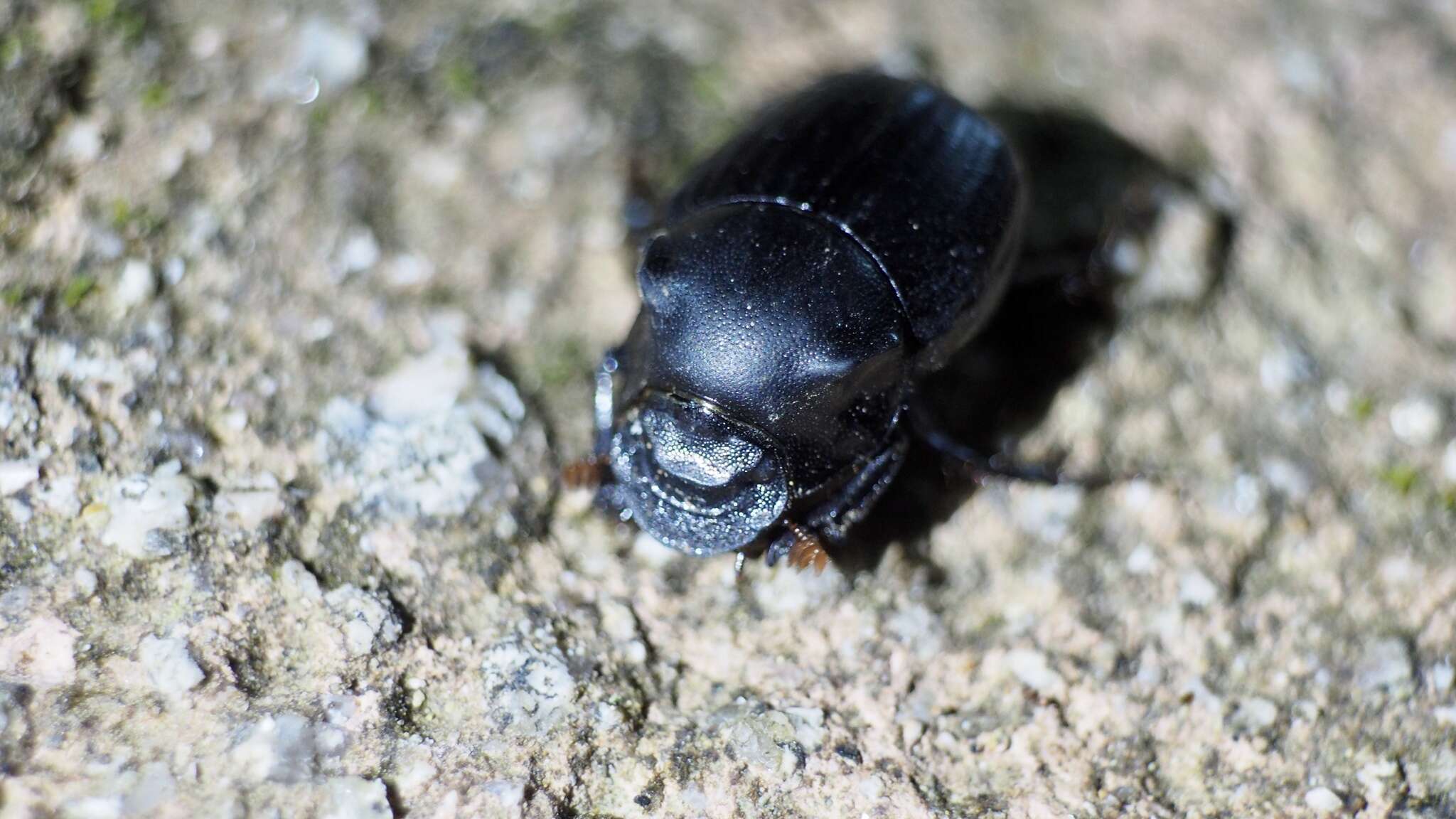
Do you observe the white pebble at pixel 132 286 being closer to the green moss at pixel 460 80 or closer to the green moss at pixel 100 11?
the green moss at pixel 100 11

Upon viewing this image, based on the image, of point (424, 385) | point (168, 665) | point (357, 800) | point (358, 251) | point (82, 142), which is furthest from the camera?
point (358, 251)

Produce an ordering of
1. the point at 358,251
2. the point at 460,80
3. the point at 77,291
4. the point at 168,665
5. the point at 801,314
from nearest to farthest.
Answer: the point at 168,665
the point at 801,314
the point at 77,291
the point at 358,251
the point at 460,80

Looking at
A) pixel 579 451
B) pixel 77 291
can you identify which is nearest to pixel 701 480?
pixel 579 451

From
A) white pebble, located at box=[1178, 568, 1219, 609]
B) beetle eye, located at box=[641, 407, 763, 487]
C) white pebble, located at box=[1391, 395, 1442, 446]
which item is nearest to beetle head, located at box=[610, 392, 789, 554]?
beetle eye, located at box=[641, 407, 763, 487]

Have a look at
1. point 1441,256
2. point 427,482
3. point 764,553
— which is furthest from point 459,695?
point 1441,256

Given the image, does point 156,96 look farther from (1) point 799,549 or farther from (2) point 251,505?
(1) point 799,549

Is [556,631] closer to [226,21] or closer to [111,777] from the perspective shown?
[111,777]

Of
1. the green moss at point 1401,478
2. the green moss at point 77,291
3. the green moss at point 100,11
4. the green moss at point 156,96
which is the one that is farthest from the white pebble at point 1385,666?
the green moss at point 100,11
